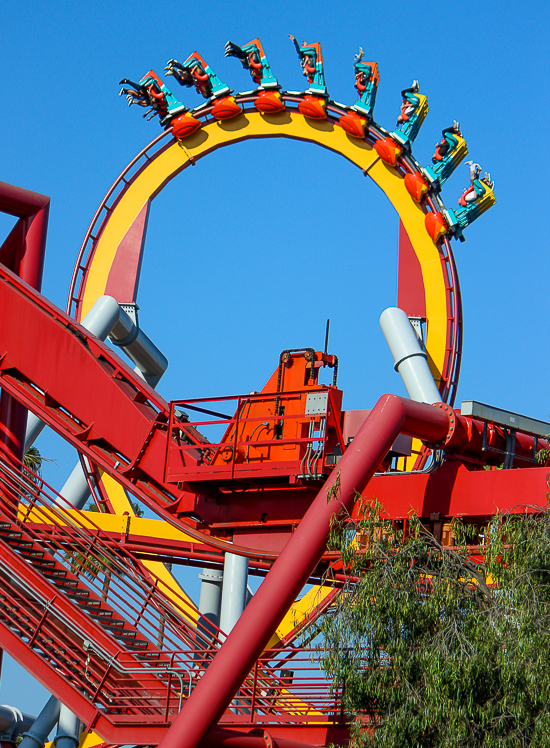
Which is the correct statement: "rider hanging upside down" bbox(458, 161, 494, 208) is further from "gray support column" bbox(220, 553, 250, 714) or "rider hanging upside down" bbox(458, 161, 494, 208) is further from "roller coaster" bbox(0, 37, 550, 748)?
"gray support column" bbox(220, 553, 250, 714)

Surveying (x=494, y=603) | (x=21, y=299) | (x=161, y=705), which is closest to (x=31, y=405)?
(x=21, y=299)

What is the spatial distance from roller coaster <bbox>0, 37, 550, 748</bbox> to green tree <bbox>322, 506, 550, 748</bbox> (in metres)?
0.51

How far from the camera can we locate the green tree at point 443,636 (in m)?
11.5

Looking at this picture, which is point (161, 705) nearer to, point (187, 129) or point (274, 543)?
point (274, 543)

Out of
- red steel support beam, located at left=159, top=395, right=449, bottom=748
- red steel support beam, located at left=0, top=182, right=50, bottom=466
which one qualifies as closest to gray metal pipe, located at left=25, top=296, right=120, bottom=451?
red steel support beam, located at left=0, top=182, right=50, bottom=466

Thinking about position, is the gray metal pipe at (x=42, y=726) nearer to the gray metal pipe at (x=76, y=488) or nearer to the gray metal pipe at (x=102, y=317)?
the gray metal pipe at (x=76, y=488)

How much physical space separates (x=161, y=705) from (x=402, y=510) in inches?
166

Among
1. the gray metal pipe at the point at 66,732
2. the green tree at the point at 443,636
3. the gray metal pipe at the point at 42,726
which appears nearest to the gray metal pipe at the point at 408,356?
the green tree at the point at 443,636

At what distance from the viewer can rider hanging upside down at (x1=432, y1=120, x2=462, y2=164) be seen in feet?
80.8

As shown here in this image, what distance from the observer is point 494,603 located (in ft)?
40.8

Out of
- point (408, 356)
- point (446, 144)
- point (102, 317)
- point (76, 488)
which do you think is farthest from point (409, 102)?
point (76, 488)

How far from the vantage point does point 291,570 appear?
13141 millimetres

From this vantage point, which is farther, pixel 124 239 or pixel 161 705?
pixel 124 239

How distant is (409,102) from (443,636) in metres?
15.9
